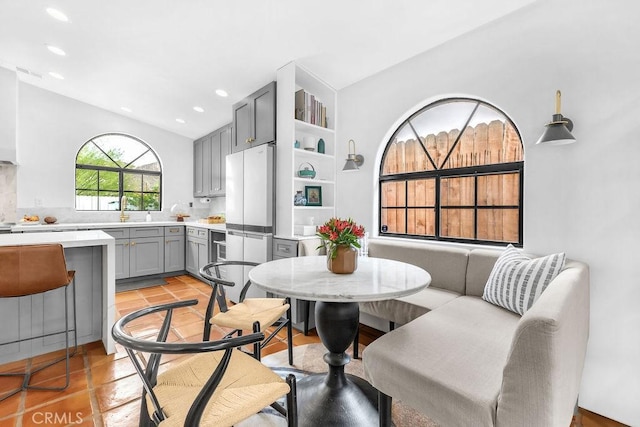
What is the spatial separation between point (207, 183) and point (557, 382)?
17.1 ft

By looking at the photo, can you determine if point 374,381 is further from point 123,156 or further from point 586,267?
point 123,156

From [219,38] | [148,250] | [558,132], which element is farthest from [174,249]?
[558,132]

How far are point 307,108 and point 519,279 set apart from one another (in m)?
2.46

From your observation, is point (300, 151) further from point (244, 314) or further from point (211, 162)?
point (211, 162)

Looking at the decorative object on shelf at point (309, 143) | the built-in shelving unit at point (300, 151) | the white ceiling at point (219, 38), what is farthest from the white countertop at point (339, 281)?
the white ceiling at point (219, 38)

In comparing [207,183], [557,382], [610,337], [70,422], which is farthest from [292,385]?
[207,183]

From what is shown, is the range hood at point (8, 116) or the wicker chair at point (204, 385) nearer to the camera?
the wicker chair at point (204, 385)

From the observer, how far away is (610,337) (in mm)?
1773

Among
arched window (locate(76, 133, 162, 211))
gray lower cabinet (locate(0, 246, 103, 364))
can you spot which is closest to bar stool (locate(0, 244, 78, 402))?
gray lower cabinet (locate(0, 246, 103, 364))

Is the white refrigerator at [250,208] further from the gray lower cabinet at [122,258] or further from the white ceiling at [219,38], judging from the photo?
the gray lower cabinet at [122,258]

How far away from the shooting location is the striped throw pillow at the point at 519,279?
1733 mm

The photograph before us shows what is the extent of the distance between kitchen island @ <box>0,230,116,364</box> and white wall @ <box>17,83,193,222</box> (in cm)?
252

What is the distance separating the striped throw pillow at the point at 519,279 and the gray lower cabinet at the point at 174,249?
4637 mm

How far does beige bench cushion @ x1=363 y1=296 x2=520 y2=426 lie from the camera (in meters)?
1.10
